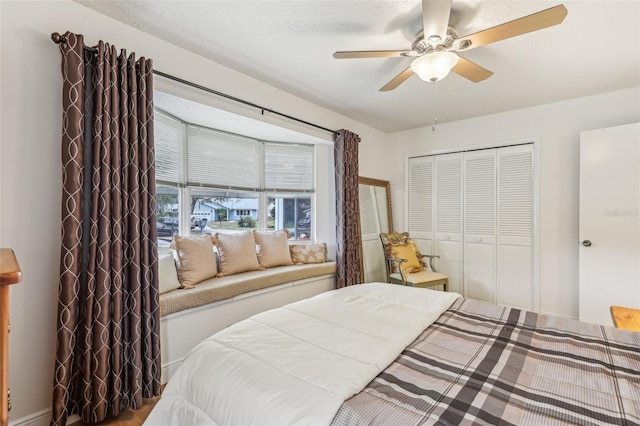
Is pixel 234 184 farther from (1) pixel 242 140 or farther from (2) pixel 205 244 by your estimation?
(2) pixel 205 244

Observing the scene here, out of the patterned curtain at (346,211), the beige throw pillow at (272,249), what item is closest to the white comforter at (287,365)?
the beige throw pillow at (272,249)

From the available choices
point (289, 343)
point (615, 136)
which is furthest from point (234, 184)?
point (615, 136)

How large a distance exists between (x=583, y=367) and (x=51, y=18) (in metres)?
3.08

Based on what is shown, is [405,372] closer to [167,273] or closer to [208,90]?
[167,273]

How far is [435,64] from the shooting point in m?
1.76

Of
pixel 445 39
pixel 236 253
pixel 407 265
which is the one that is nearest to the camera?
pixel 445 39

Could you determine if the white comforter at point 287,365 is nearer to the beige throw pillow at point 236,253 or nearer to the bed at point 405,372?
the bed at point 405,372

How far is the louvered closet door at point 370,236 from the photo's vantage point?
4059 millimetres

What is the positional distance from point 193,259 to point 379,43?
224 centimetres

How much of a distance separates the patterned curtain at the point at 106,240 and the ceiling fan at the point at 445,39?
1.37 meters

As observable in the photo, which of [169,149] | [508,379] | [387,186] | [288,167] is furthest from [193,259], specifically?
[387,186]

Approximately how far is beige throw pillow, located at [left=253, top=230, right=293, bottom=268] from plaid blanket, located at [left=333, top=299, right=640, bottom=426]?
2.06 metres

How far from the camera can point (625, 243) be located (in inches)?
110

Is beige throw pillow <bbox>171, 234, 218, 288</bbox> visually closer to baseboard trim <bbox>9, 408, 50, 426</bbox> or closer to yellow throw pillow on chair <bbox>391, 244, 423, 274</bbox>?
baseboard trim <bbox>9, 408, 50, 426</bbox>
